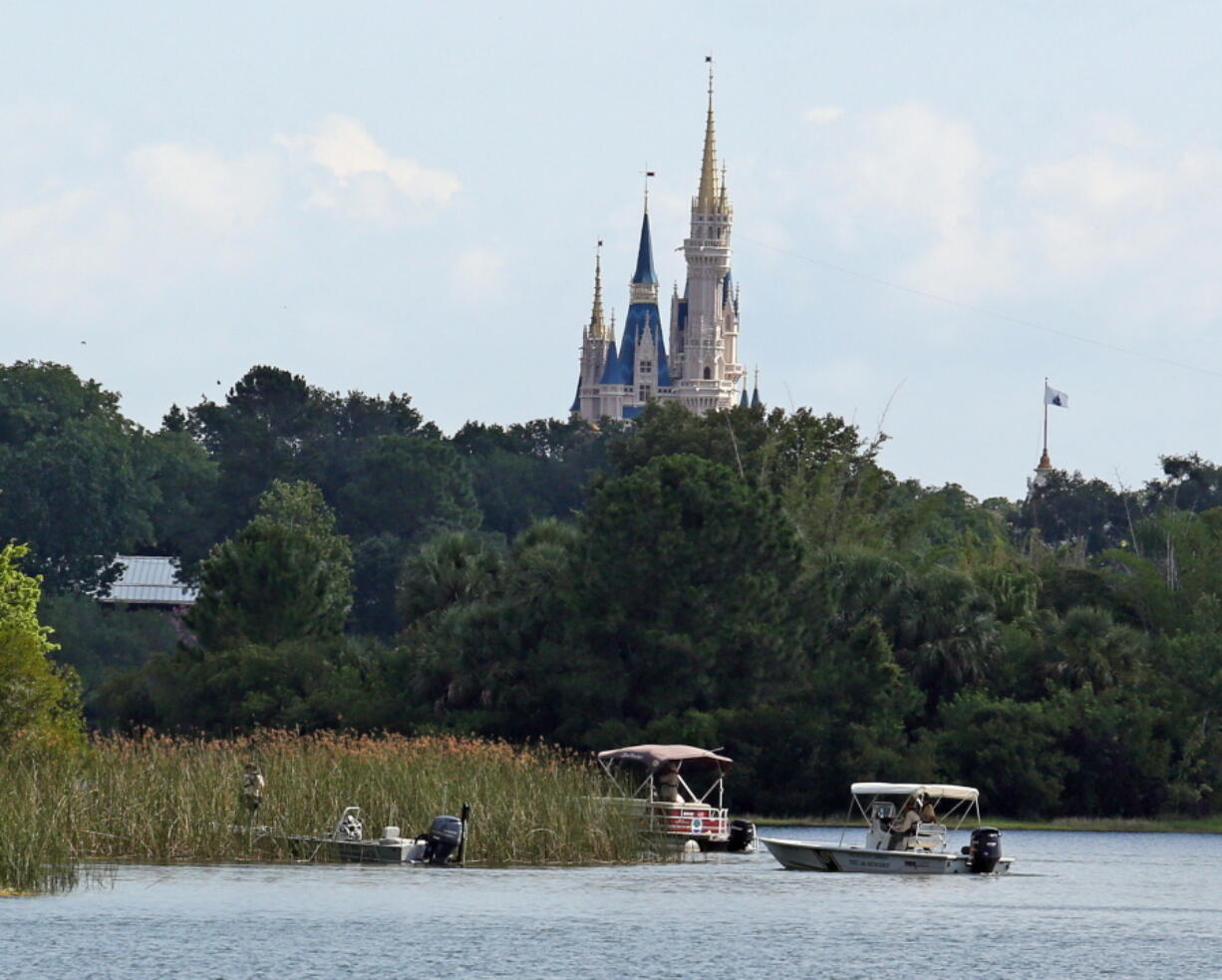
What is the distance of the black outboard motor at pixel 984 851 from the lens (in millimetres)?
52688

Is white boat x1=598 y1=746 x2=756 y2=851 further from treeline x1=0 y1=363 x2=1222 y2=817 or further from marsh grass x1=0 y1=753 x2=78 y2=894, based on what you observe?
treeline x1=0 y1=363 x2=1222 y2=817

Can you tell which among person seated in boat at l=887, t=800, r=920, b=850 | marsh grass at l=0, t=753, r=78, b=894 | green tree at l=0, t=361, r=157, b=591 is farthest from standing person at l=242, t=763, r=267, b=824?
green tree at l=0, t=361, r=157, b=591

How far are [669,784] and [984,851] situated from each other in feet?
23.2

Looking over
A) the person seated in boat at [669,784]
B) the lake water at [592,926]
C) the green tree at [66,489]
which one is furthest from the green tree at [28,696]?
the green tree at [66,489]

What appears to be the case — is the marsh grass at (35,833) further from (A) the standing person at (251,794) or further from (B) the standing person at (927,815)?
(B) the standing person at (927,815)

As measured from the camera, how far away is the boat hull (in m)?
53.2

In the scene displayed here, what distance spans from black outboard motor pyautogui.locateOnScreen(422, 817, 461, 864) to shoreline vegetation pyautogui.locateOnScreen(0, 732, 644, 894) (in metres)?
1.24

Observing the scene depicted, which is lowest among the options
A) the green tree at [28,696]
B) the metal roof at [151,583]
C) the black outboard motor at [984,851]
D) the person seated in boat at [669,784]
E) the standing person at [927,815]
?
the black outboard motor at [984,851]

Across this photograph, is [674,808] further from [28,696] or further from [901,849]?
[28,696]

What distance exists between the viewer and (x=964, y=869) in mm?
53344

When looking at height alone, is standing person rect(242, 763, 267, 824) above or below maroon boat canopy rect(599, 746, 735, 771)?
below

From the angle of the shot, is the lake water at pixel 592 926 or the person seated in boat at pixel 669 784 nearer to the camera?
the lake water at pixel 592 926

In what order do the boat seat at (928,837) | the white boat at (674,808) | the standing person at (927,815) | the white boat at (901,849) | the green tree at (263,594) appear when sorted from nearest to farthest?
1. the white boat at (901,849)
2. the boat seat at (928,837)
3. the standing person at (927,815)
4. the white boat at (674,808)
5. the green tree at (263,594)

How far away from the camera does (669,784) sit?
186 ft
